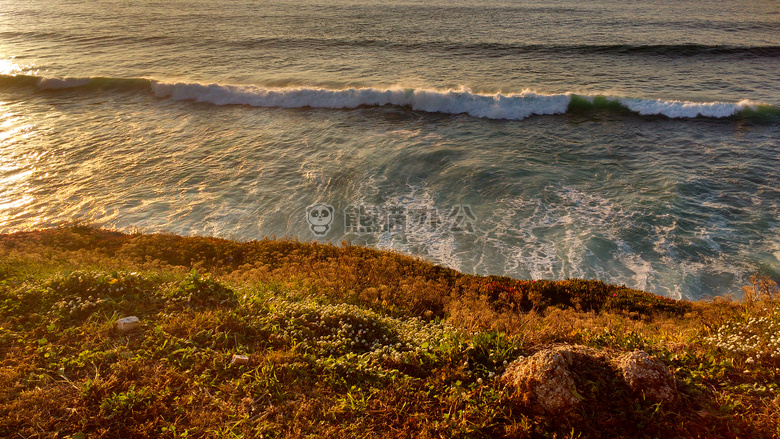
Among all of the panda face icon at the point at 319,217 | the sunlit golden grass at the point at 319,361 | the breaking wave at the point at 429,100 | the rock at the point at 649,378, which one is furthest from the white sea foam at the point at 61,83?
the rock at the point at 649,378

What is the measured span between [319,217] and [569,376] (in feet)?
33.7

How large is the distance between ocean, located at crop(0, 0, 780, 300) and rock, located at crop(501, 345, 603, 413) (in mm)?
6366

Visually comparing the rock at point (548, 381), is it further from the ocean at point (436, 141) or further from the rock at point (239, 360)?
the ocean at point (436, 141)

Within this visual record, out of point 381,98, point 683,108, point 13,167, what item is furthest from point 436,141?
point 13,167

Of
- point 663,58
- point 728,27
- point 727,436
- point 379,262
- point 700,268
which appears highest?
point 728,27

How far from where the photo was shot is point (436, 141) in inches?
744

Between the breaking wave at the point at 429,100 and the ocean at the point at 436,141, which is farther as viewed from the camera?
the breaking wave at the point at 429,100

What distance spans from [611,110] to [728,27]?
2419 centimetres

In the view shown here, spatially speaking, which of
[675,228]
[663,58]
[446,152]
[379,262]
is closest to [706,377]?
[379,262]

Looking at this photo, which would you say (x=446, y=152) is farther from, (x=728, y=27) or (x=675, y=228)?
(x=728, y=27)

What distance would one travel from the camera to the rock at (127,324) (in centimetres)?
541

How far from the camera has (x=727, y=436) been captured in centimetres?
396

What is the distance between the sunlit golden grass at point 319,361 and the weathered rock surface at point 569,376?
12 cm

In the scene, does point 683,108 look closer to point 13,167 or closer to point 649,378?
point 649,378
